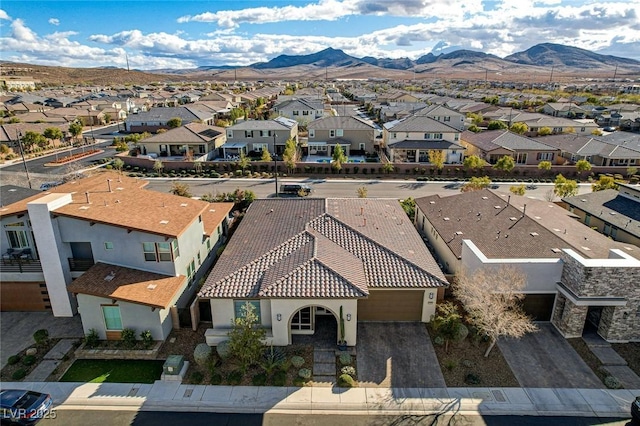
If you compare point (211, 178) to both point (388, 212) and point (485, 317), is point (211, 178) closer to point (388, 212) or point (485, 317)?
point (388, 212)

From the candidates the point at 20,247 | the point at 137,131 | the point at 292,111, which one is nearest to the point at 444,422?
the point at 20,247

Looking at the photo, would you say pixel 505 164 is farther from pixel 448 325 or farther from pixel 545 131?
pixel 448 325

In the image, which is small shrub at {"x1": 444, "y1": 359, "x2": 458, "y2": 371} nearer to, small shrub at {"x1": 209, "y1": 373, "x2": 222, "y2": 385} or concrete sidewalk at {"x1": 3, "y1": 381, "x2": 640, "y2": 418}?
concrete sidewalk at {"x1": 3, "y1": 381, "x2": 640, "y2": 418}

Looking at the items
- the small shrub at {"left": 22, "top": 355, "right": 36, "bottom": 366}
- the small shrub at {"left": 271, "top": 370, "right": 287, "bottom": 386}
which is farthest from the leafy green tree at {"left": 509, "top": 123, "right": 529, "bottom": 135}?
the small shrub at {"left": 22, "top": 355, "right": 36, "bottom": 366}

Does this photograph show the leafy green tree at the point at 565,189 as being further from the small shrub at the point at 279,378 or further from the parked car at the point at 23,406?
the parked car at the point at 23,406

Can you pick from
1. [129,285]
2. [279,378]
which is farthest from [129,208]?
[279,378]

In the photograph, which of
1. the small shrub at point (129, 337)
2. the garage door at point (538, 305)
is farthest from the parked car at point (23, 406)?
the garage door at point (538, 305)
